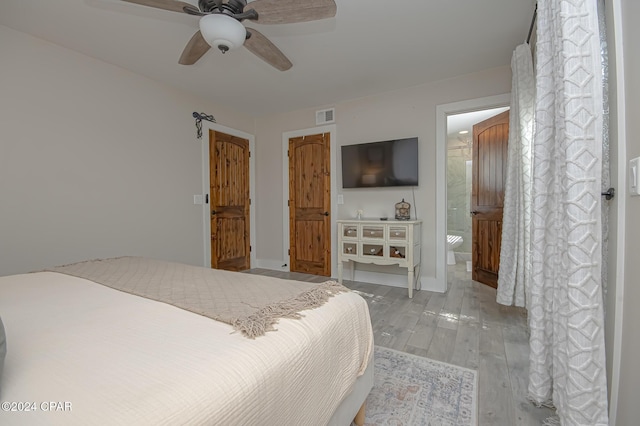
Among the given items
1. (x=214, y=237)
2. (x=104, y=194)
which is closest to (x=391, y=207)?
(x=214, y=237)

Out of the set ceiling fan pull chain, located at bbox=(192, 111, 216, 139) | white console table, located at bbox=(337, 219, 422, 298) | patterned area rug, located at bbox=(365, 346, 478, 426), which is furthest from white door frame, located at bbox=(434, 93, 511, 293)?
ceiling fan pull chain, located at bbox=(192, 111, 216, 139)

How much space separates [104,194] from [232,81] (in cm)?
182

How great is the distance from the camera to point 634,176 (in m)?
0.90

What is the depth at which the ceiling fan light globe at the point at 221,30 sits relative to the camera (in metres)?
1.60

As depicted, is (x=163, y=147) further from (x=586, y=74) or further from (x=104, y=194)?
(x=586, y=74)

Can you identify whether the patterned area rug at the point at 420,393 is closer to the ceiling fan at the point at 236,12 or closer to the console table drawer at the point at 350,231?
the console table drawer at the point at 350,231

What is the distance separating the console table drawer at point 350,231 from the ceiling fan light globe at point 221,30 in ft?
7.51

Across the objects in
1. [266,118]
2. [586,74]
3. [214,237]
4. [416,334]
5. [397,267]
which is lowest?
[416,334]

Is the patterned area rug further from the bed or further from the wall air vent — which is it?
the wall air vent

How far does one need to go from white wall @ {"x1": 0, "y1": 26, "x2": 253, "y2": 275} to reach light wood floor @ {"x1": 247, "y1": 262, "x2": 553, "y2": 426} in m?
2.60

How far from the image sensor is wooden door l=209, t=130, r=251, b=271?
3.88 metres

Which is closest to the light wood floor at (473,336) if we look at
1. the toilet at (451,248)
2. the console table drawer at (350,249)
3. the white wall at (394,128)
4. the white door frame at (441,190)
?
the white door frame at (441,190)

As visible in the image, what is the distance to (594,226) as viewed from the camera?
98 centimetres

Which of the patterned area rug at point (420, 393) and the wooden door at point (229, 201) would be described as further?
the wooden door at point (229, 201)
